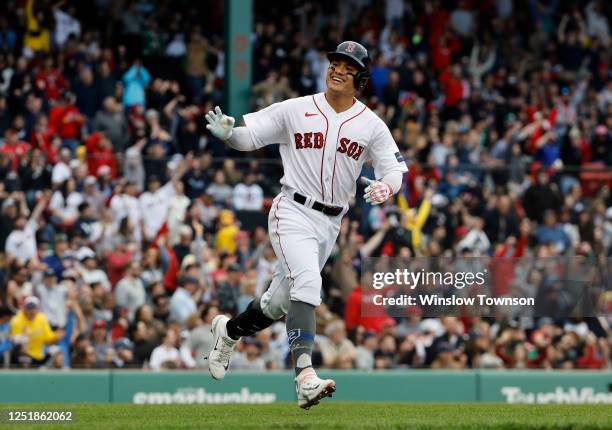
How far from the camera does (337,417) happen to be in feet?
27.9

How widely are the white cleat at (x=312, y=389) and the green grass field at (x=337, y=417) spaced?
122 millimetres

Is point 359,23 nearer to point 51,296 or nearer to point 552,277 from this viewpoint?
point 552,277

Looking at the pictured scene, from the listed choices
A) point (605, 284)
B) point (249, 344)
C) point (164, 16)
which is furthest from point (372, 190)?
point (164, 16)

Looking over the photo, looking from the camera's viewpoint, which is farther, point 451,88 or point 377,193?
point 451,88

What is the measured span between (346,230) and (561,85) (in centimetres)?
779

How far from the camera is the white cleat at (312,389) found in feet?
26.6

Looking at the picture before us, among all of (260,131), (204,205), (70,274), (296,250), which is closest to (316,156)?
(260,131)

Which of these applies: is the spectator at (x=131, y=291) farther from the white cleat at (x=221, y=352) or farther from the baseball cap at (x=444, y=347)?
the white cleat at (x=221, y=352)

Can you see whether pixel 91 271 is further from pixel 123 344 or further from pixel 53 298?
pixel 123 344

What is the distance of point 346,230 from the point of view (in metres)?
16.1

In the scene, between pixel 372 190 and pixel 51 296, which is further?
pixel 51 296

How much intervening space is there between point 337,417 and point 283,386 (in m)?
6.55

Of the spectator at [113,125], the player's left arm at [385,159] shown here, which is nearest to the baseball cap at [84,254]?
the spectator at [113,125]

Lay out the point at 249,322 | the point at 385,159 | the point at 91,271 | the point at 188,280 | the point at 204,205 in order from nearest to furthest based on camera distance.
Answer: the point at 385,159 → the point at 249,322 → the point at 91,271 → the point at 188,280 → the point at 204,205
